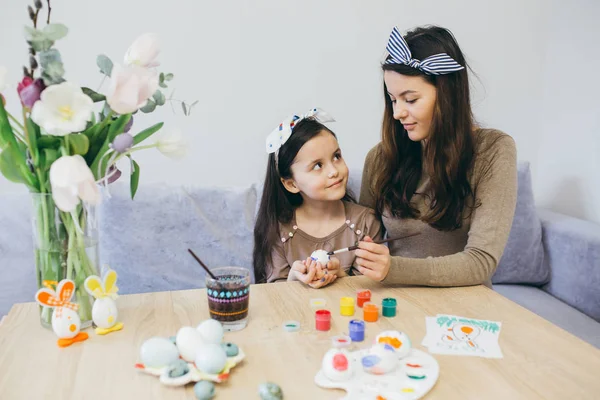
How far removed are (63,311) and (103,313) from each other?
0.24 feet

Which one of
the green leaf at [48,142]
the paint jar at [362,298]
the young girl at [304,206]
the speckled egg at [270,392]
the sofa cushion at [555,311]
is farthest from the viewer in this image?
the sofa cushion at [555,311]

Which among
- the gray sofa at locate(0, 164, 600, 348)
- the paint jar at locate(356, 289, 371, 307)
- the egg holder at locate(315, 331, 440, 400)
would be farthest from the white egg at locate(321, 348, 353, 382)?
the gray sofa at locate(0, 164, 600, 348)

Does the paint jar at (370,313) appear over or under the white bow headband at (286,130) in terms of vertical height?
under

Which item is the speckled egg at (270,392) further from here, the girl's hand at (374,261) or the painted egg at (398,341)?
the girl's hand at (374,261)

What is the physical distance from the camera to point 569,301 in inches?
82.7

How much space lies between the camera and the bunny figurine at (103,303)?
1072 mm

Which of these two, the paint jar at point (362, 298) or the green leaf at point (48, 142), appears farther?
the paint jar at point (362, 298)

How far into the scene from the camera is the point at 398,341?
96 centimetres

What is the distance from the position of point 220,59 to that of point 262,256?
2.84ft

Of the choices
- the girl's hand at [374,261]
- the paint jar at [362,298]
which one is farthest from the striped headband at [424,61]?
the paint jar at [362,298]

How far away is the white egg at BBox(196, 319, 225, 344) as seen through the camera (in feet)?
3.16

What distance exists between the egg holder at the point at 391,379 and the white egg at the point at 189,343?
201mm

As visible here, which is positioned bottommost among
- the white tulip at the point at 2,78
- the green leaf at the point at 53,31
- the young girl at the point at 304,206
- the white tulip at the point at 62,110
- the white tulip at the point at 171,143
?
the young girl at the point at 304,206

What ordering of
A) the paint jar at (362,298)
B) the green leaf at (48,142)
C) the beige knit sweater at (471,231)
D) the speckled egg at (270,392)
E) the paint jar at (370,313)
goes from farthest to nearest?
the beige knit sweater at (471,231)
the paint jar at (362,298)
the paint jar at (370,313)
the green leaf at (48,142)
the speckled egg at (270,392)
